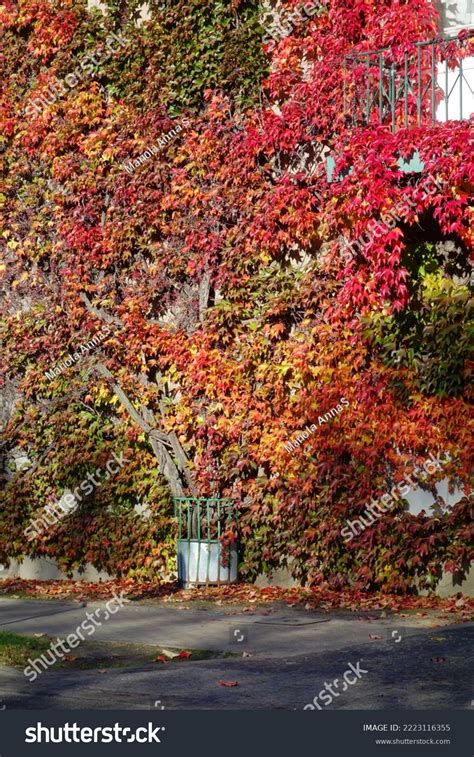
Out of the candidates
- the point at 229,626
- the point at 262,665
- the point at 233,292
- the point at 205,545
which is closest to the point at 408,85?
the point at 233,292

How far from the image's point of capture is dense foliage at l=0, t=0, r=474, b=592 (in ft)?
37.6

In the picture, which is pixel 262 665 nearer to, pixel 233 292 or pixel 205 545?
pixel 205 545

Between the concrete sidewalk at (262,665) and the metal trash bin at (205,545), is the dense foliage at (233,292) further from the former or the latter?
the concrete sidewalk at (262,665)

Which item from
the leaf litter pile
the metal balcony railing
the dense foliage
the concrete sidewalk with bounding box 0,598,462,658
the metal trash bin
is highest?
the metal balcony railing

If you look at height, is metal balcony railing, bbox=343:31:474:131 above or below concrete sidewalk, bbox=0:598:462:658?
above

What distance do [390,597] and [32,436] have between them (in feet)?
17.7

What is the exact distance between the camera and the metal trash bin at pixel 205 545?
→ 12.5 m

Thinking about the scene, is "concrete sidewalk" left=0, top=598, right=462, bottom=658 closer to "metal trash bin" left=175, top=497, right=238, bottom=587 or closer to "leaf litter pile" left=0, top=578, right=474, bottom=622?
"leaf litter pile" left=0, top=578, right=474, bottom=622

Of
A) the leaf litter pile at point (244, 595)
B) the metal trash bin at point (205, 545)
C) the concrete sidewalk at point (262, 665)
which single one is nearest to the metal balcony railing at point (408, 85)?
the metal trash bin at point (205, 545)

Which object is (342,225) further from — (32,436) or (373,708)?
(373,708)

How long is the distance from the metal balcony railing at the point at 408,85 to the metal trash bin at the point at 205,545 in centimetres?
419

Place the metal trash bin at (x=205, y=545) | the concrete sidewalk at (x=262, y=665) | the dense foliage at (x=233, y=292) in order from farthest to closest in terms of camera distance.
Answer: the metal trash bin at (x=205, y=545) → the dense foliage at (x=233, y=292) → the concrete sidewalk at (x=262, y=665)

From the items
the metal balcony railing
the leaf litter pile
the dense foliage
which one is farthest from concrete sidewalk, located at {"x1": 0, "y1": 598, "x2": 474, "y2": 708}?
the metal balcony railing

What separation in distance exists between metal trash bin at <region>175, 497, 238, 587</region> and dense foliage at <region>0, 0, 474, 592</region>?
202 mm
